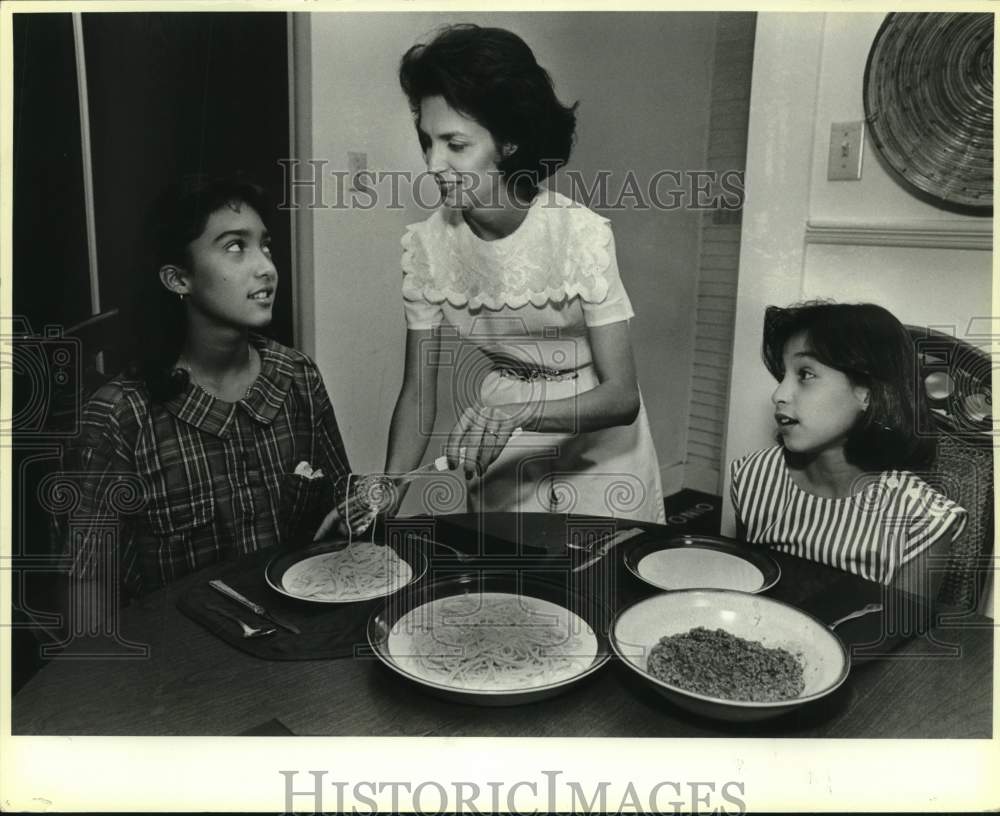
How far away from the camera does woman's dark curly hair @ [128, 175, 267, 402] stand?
3.84ft

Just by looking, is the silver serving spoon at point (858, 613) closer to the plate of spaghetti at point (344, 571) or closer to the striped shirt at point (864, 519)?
the striped shirt at point (864, 519)

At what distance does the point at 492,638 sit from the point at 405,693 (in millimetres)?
168

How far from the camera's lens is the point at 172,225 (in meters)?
1.18

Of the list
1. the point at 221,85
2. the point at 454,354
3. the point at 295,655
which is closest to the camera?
the point at 295,655

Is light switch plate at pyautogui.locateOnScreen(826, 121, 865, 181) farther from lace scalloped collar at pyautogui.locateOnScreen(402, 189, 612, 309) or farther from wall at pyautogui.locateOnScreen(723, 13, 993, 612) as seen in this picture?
lace scalloped collar at pyautogui.locateOnScreen(402, 189, 612, 309)

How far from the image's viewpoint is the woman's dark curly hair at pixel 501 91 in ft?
3.91

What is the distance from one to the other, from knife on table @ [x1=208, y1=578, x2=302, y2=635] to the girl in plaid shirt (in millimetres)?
166

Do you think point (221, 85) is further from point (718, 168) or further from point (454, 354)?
point (718, 168)

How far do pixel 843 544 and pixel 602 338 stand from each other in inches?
19.8

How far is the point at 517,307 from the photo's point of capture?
1.28m


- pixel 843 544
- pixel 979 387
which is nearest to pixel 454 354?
pixel 843 544

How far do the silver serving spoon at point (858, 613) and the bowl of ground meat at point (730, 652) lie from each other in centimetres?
6

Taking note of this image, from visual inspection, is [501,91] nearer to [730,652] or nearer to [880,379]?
[880,379]

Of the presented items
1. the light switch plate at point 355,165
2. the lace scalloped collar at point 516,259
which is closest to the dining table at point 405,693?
the lace scalloped collar at point 516,259
